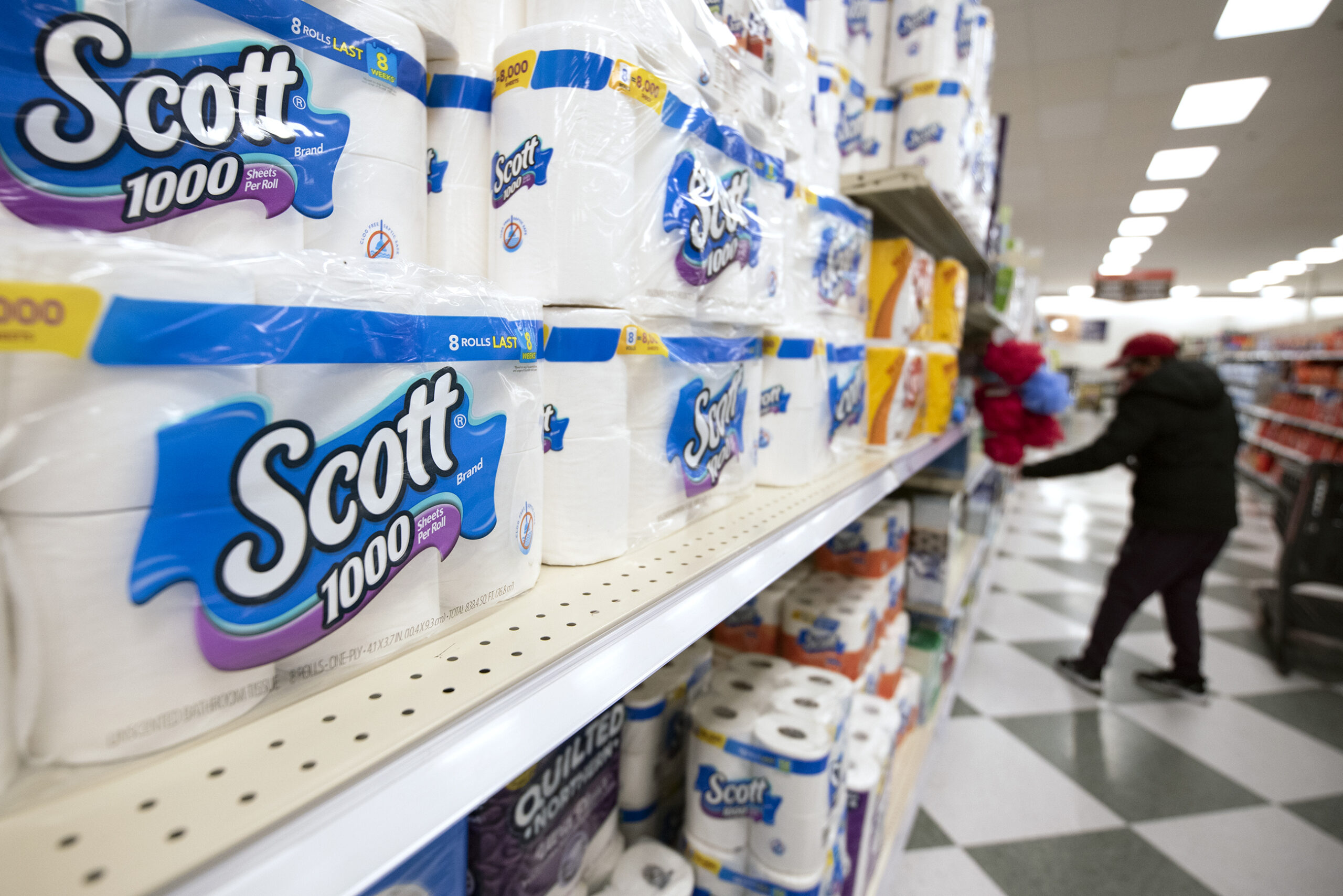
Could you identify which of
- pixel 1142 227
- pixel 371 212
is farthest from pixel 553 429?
pixel 1142 227

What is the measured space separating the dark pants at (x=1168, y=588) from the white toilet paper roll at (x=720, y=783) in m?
2.32

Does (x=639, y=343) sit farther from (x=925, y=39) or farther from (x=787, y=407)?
(x=925, y=39)

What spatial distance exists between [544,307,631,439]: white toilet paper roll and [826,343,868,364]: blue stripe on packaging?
1.89 ft

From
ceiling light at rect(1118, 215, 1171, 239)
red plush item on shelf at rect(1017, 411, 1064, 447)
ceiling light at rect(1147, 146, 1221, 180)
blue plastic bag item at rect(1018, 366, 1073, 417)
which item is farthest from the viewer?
ceiling light at rect(1118, 215, 1171, 239)

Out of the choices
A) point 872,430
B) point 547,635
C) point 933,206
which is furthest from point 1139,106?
point 547,635

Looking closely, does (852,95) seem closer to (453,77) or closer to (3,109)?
(453,77)

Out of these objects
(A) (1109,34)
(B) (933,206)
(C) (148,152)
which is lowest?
(C) (148,152)

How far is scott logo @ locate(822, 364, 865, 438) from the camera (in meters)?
1.10

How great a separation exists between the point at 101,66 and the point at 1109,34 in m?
4.90

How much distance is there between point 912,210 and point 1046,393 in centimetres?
91

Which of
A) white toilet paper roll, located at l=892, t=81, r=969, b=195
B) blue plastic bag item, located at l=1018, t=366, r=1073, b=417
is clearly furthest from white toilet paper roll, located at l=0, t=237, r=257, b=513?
blue plastic bag item, located at l=1018, t=366, r=1073, b=417

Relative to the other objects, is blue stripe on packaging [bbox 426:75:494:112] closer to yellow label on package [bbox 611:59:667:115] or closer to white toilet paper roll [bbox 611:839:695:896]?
yellow label on package [bbox 611:59:667:115]

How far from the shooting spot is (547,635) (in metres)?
0.45

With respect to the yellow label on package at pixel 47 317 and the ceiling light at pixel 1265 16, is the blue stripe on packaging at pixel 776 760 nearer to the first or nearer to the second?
the yellow label on package at pixel 47 317
